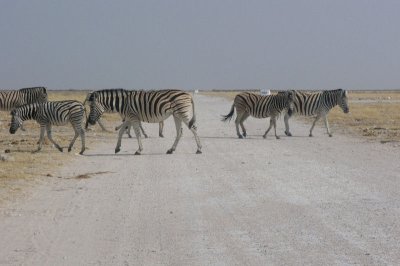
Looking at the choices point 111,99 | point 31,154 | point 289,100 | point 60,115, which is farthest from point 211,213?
point 289,100

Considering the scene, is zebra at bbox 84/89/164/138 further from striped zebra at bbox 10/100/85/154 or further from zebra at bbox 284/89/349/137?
zebra at bbox 284/89/349/137

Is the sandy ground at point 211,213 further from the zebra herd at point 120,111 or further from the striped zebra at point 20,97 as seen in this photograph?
the striped zebra at point 20,97

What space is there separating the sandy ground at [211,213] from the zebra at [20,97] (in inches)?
545

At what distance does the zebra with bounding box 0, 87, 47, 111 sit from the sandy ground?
1385cm

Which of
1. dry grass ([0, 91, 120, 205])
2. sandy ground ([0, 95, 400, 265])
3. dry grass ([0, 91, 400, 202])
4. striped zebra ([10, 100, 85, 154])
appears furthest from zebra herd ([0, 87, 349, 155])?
sandy ground ([0, 95, 400, 265])

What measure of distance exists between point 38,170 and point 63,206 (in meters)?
4.39

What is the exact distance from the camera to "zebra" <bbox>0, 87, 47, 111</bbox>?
29.0 metres

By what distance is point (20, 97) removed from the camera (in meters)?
29.2

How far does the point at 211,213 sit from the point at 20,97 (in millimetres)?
21700

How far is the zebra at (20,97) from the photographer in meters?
29.0

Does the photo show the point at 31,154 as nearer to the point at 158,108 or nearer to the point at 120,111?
the point at 120,111

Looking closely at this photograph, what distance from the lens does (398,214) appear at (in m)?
8.87

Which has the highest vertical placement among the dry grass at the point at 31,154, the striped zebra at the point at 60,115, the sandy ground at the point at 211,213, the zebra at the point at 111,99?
the zebra at the point at 111,99

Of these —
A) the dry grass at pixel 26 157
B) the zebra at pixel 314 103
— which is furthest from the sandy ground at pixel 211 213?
the zebra at pixel 314 103
